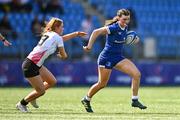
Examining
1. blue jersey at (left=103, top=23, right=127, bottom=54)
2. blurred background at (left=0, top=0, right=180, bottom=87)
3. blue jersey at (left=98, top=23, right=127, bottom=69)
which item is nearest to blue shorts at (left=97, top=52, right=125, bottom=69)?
blue jersey at (left=98, top=23, right=127, bottom=69)

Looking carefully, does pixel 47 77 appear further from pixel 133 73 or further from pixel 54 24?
pixel 133 73

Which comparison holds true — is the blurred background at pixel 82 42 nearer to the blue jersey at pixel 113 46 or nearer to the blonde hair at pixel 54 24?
the blue jersey at pixel 113 46

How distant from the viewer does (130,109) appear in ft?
53.9

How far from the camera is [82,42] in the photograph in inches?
1090

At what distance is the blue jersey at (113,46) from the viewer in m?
16.2

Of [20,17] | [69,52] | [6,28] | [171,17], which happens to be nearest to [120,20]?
[69,52]

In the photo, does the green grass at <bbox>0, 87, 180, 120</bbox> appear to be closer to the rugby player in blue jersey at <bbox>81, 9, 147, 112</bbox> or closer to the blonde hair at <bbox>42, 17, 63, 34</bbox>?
the rugby player in blue jersey at <bbox>81, 9, 147, 112</bbox>

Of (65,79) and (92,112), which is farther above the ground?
(92,112)

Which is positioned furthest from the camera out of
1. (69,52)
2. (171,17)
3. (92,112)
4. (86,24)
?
(171,17)

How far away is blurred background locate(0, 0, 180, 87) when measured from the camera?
27406 millimetres

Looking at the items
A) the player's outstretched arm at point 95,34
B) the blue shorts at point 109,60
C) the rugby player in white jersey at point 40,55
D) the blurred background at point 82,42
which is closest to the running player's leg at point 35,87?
the rugby player in white jersey at point 40,55

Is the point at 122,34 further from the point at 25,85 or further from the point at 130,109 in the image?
the point at 25,85

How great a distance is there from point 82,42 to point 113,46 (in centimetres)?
1140

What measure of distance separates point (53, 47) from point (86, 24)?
1432 cm
